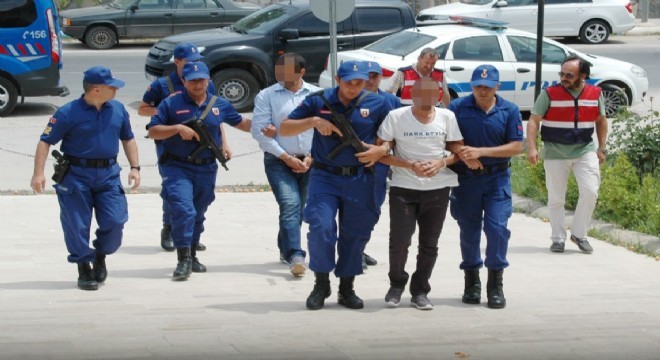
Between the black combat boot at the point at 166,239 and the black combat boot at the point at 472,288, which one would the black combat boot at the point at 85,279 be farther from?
the black combat boot at the point at 472,288

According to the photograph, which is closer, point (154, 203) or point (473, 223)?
point (473, 223)

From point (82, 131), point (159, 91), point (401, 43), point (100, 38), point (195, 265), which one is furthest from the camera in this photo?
point (100, 38)

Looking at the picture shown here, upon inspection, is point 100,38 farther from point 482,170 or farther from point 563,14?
point 482,170

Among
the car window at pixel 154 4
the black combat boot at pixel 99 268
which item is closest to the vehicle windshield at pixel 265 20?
the car window at pixel 154 4

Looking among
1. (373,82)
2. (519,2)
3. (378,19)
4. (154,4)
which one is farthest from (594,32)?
(373,82)

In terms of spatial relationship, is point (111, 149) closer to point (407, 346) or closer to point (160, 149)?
point (160, 149)

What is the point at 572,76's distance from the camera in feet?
34.7

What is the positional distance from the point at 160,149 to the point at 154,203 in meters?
3.75

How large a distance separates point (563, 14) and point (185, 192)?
22.2m

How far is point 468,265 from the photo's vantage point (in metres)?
8.70

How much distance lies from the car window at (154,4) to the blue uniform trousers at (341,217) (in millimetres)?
21865

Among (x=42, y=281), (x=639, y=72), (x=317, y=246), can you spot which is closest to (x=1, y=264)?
(x=42, y=281)

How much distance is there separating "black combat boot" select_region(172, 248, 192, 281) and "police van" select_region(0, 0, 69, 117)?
10924mm

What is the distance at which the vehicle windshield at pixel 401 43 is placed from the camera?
62.1 feet
